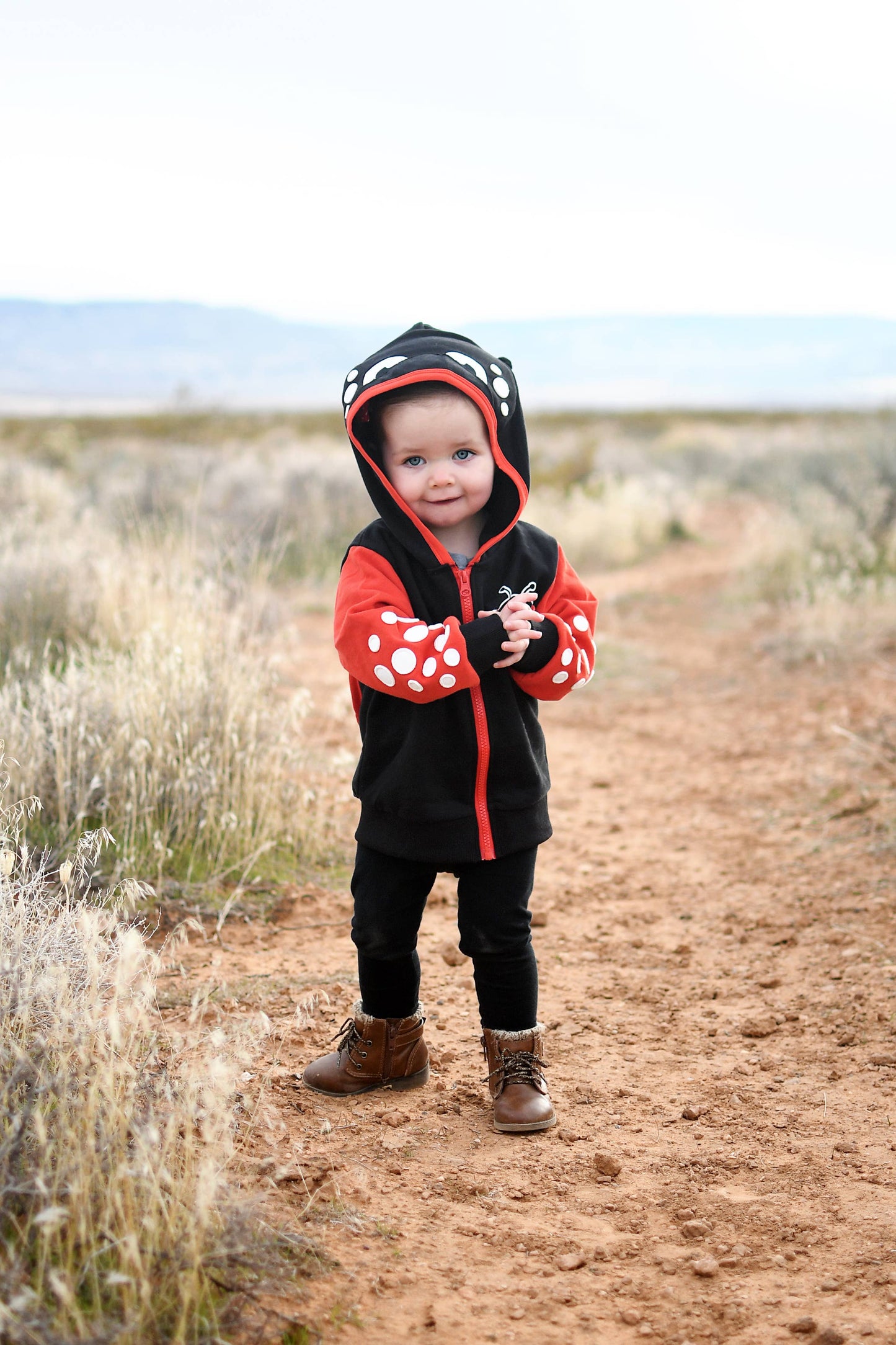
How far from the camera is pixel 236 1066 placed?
2.15m

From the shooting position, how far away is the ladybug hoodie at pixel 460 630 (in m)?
2.53

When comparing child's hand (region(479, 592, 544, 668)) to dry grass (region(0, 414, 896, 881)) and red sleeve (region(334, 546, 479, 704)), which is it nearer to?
red sleeve (region(334, 546, 479, 704))

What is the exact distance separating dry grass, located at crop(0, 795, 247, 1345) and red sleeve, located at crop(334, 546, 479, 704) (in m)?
0.73

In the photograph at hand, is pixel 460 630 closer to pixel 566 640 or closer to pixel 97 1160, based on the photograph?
pixel 566 640

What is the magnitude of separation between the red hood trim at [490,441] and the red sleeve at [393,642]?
119 millimetres

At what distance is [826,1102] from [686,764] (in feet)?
11.6

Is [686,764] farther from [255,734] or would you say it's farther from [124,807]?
[124,807]

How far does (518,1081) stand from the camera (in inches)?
108

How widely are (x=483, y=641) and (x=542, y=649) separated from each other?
0.19m

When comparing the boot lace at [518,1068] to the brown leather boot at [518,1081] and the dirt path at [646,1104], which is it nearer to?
the brown leather boot at [518,1081]

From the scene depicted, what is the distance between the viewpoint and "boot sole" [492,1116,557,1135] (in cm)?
269

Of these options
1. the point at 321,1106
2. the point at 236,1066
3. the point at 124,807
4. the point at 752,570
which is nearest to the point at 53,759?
the point at 124,807

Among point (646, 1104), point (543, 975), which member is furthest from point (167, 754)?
point (646, 1104)

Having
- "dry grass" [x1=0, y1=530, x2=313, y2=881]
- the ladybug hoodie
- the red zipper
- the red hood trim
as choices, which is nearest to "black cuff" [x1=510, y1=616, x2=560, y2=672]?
the ladybug hoodie
